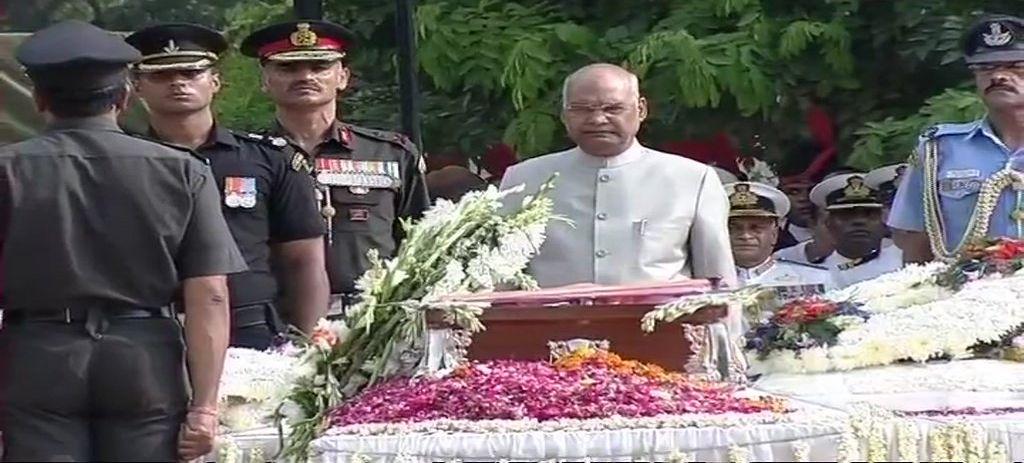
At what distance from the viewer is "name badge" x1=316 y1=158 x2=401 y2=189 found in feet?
24.4

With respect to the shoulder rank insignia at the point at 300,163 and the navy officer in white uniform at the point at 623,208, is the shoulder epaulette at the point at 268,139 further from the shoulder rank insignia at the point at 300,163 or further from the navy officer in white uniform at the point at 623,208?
the navy officer in white uniform at the point at 623,208

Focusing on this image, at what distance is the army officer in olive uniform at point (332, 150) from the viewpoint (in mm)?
7406

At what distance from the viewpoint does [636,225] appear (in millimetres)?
6582

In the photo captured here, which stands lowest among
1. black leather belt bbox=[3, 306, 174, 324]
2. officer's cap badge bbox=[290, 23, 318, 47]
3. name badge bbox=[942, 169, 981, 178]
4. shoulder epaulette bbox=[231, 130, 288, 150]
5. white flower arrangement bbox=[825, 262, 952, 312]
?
black leather belt bbox=[3, 306, 174, 324]

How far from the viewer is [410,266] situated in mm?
5902

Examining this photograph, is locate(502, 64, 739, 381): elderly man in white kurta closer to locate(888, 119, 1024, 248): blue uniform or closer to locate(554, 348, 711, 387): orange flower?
locate(554, 348, 711, 387): orange flower

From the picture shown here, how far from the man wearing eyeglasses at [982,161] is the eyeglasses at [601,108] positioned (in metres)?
1.28

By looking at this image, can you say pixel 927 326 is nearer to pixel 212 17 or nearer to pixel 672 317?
pixel 672 317

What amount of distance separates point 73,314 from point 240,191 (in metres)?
1.77

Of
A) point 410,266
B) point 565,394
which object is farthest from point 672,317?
point 410,266

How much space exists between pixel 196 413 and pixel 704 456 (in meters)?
1.21

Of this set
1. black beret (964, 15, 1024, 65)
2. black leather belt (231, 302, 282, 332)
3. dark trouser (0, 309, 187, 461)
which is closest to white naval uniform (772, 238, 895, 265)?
black beret (964, 15, 1024, 65)

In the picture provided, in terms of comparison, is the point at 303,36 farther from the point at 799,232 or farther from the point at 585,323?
the point at 799,232

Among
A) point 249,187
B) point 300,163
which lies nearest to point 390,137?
point 300,163
